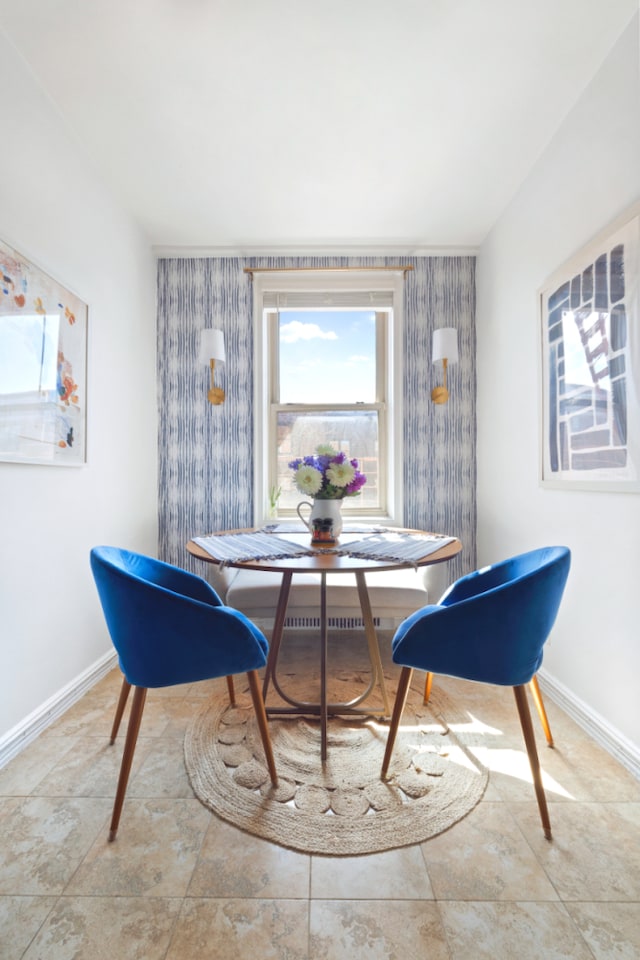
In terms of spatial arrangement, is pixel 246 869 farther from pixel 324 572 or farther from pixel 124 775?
pixel 324 572

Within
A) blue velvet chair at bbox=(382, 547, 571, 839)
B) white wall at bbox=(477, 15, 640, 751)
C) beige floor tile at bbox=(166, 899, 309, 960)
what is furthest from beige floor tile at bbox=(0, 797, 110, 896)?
white wall at bbox=(477, 15, 640, 751)

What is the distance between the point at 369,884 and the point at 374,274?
2.96 meters

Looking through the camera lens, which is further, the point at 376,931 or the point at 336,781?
the point at 336,781

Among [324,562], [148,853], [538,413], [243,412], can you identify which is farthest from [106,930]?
[243,412]

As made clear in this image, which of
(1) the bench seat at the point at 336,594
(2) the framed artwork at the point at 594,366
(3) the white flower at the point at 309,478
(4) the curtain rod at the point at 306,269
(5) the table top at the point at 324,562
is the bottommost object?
(1) the bench seat at the point at 336,594

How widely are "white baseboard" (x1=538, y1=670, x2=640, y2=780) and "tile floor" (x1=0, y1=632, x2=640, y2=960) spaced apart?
0.19 ft

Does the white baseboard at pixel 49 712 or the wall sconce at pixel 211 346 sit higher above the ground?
the wall sconce at pixel 211 346

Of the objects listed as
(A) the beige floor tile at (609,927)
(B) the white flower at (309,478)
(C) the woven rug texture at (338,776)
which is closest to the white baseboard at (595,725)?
(C) the woven rug texture at (338,776)

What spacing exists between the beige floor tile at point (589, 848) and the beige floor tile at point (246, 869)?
2.08ft

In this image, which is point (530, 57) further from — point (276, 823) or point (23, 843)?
point (23, 843)

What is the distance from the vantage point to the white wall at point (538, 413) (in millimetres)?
1551

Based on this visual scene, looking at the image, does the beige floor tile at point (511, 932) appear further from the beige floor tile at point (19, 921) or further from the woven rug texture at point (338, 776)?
the beige floor tile at point (19, 921)

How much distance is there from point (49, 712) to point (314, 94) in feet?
8.70

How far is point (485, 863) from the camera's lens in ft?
3.82
